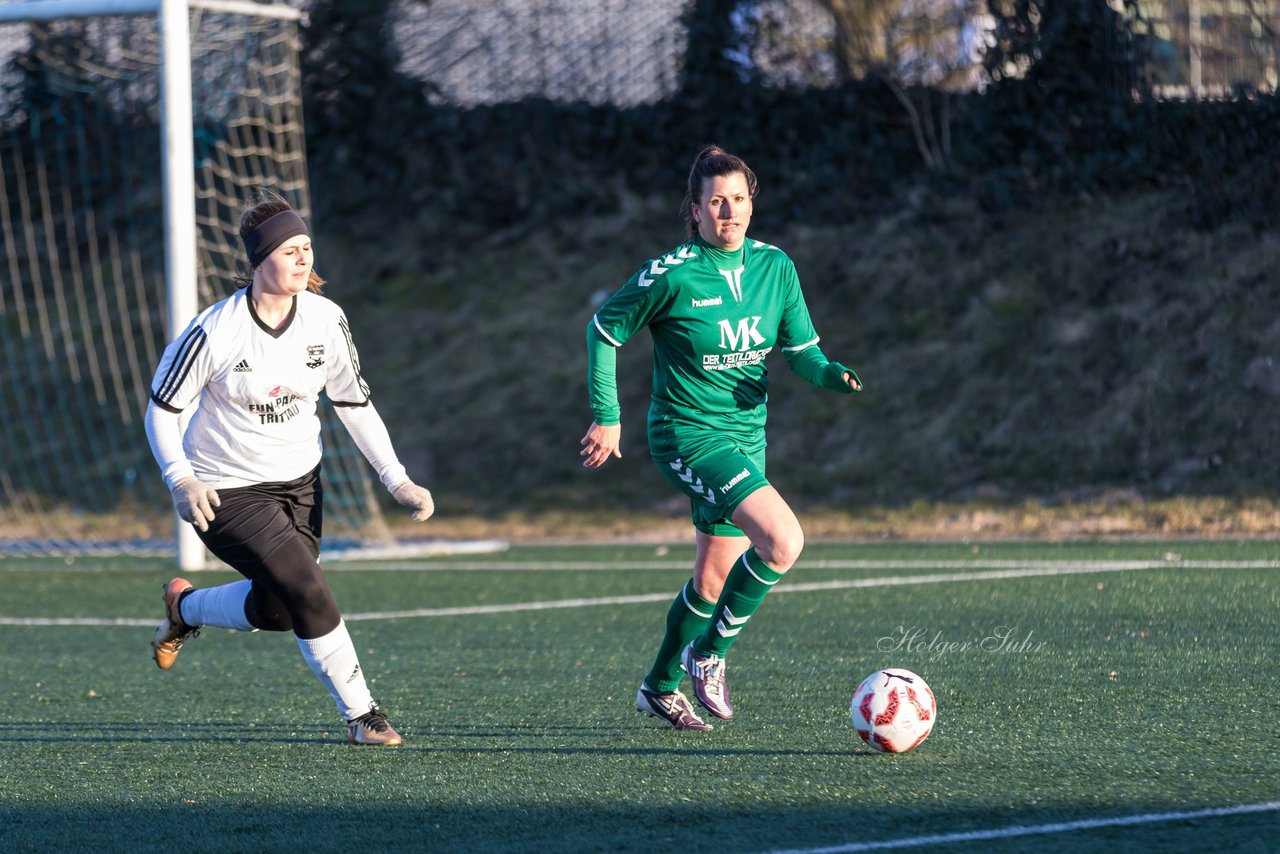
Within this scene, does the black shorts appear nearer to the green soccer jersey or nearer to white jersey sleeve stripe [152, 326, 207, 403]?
white jersey sleeve stripe [152, 326, 207, 403]

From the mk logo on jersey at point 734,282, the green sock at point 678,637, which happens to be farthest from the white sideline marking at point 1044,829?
the mk logo on jersey at point 734,282

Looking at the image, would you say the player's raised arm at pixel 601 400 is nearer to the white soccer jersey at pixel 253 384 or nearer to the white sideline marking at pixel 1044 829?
the white soccer jersey at pixel 253 384

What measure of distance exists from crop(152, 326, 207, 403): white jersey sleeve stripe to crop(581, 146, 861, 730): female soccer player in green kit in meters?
1.21

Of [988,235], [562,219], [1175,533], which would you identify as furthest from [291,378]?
[562,219]

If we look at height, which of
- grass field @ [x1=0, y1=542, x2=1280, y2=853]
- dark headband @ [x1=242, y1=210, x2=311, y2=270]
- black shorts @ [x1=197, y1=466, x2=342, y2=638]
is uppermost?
dark headband @ [x1=242, y1=210, x2=311, y2=270]

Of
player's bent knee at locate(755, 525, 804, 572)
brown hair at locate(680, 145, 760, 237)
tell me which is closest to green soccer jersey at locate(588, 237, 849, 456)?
brown hair at locate(680, 145, 760, 237)

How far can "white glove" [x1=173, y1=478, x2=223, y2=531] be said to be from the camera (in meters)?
5.00

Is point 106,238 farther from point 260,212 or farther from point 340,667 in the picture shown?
point 340,667

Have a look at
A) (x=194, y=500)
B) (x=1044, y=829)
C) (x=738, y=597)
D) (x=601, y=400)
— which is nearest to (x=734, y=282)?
(x=601, y=400)

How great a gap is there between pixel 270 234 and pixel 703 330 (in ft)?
4.48

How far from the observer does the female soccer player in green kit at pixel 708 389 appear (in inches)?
214

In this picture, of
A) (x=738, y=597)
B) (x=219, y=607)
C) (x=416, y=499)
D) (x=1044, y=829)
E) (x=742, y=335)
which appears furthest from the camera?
(x=219, y=607)

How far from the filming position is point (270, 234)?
5219 millimetres

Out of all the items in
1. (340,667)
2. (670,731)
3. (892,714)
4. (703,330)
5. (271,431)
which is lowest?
(670,731)
